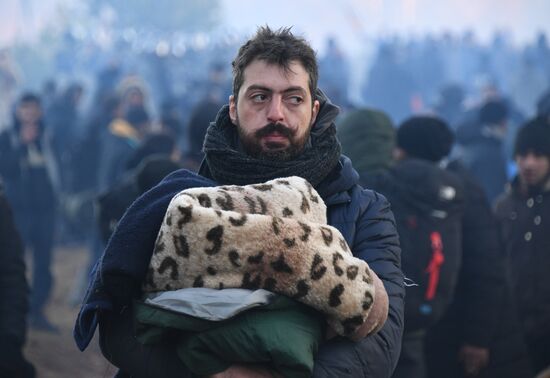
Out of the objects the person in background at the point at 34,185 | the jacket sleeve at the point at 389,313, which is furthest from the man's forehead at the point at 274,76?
the person in background at the point at 34,185

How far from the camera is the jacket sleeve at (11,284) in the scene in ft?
14.3

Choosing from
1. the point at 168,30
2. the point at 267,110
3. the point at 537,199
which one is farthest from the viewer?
the point at 168,30

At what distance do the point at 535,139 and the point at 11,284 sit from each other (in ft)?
12.9

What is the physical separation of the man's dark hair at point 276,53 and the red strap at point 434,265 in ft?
7.37

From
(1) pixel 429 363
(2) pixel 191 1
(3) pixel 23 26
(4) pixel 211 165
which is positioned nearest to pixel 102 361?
(1) pixel 429 363

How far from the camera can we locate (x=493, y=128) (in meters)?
11.0

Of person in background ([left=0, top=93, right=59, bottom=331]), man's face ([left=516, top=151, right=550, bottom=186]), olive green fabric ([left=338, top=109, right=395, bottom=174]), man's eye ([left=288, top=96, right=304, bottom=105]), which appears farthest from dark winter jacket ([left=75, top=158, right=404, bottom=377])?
person in background ([left=0, top=93, right=59, bottom=331])

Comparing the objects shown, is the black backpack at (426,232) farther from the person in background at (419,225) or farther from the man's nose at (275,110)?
the man's nose at (275,110)

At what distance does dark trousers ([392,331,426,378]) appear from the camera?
4.93m

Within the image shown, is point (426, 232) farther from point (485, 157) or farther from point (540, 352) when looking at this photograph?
point (485, 157)

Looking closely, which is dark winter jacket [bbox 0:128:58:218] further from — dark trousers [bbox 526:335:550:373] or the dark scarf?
the dark scarf

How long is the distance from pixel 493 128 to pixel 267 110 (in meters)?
8.65

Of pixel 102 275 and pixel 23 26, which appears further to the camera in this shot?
pixel 23 26

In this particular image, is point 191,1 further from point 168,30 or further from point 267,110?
point 267,110
